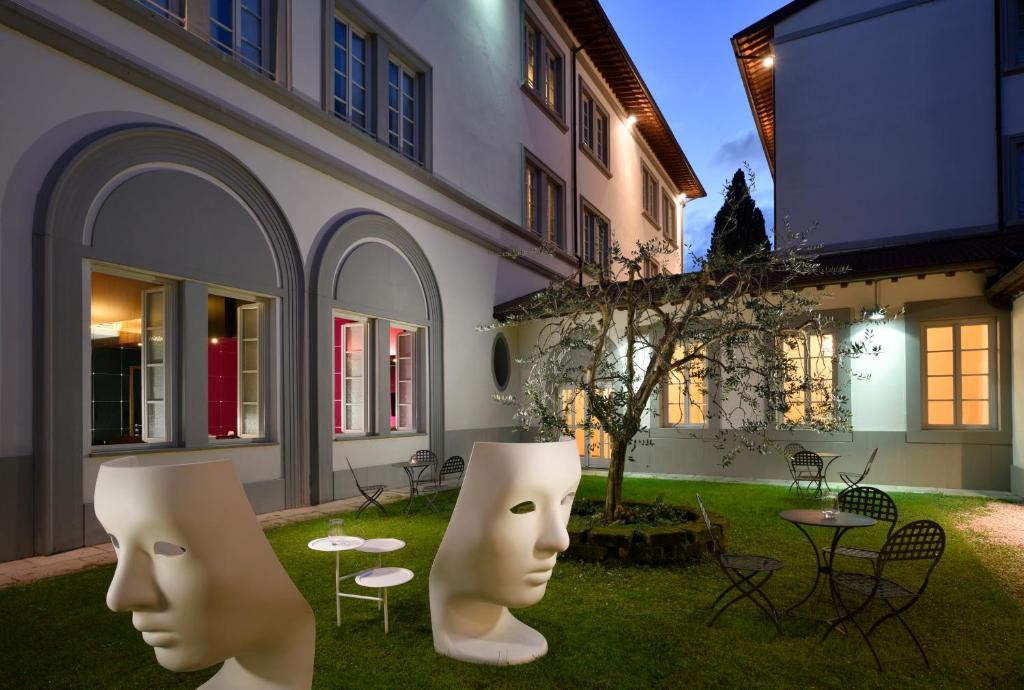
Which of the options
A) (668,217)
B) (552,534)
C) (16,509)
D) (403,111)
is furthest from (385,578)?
(668,217)

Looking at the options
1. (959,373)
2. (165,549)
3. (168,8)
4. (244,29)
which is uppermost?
(244,29)

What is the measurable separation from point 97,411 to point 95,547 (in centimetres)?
459

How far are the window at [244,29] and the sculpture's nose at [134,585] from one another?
769 centimetres

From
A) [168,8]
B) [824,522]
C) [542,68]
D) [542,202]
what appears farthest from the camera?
[542,68]

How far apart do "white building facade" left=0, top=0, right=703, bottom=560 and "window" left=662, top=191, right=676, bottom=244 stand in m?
13.6

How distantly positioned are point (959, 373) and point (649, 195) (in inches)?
669

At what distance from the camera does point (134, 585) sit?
2.64 meters

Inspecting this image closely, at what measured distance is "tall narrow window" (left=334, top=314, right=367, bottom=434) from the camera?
435 inches

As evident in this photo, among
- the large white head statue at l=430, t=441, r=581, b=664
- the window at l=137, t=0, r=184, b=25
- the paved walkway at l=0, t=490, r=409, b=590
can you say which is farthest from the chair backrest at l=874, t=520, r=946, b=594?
the window at l=137, t=0, r=184, b=25

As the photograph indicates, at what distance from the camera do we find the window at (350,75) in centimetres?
1070

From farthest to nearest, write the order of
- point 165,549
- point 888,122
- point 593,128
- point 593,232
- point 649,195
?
point 649,195 < point 593,128 < point 593,232 < point 888,122 < point 165,549

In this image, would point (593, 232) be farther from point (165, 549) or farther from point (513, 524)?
point (165, 549)

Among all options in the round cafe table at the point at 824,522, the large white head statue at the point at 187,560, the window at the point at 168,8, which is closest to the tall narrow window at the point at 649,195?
the window at the point at 168,8

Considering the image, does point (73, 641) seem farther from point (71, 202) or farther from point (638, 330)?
point (638, 330)
